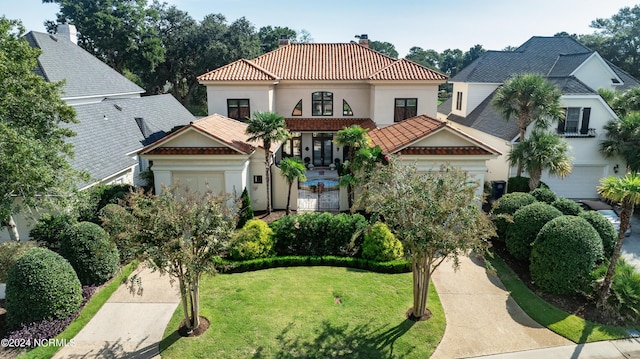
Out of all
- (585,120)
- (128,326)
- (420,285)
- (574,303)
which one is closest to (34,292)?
(128,326)

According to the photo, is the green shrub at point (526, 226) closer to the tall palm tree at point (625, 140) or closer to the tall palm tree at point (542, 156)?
the tall palm tree at point (542, 156)

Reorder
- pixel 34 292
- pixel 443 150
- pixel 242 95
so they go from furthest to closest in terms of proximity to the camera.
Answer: pixel 242 95 < pixel 443 150 < pixel 34 292

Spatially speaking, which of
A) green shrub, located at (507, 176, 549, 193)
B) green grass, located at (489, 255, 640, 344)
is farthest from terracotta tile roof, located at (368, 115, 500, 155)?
green grass, located at (489, 255, 640, 344)

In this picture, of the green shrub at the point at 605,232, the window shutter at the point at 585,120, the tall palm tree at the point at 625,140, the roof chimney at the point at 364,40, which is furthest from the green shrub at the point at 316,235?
the roof chimney at the point at 364,40

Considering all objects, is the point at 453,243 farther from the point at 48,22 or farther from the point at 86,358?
the point at 48,22

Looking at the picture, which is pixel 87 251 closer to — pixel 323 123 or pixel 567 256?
pixel 567 256

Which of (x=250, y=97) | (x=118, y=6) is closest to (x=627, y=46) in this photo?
(x=250, y=97)

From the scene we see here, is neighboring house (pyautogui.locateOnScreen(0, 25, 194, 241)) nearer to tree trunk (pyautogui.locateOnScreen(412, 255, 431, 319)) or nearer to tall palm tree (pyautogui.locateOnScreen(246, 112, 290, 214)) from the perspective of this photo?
tall palm tree (pyautogui.locateOnScreen(246, 112, 290, 214))
